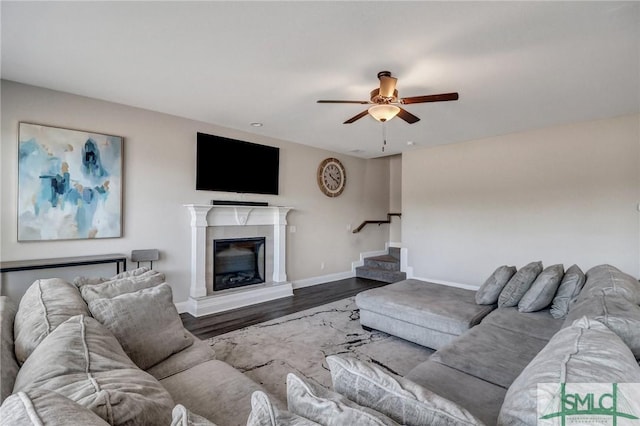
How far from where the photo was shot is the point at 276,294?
4949mm

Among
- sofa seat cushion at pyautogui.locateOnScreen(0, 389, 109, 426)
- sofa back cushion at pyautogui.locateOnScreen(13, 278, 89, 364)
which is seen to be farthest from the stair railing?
sofa seat cushion at pyautogui.locateOnScreen(0, 389, 109, 426)

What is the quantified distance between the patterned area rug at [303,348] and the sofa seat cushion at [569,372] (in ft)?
5.72

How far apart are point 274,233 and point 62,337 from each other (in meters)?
4.18

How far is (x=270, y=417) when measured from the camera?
29.7 inches

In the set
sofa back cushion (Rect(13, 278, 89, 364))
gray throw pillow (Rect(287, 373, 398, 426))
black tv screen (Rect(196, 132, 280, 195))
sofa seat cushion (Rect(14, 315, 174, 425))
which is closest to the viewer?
gray throw pillow (Rect(287, 373, 398, 426))

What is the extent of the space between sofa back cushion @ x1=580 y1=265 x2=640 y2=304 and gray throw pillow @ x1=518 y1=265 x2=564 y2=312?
12.0 inches

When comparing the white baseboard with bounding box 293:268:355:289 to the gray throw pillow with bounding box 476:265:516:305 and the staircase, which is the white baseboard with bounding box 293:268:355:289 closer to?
the staircase

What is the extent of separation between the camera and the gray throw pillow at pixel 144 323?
165 cm

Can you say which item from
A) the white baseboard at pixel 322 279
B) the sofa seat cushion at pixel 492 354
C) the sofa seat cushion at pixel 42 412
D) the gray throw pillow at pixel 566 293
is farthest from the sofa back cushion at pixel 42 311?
the white baseboard at pixel 322 279

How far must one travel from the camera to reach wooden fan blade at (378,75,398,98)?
2715 millimetres

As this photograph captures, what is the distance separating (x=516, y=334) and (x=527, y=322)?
279 mm

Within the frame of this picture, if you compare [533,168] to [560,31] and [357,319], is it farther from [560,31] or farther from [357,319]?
[357,319]

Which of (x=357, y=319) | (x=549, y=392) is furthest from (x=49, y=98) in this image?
(x=549, y=392)

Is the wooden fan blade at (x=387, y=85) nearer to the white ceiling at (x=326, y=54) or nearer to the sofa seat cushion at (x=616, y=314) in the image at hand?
the white ceiling at (x=326, y=54)
